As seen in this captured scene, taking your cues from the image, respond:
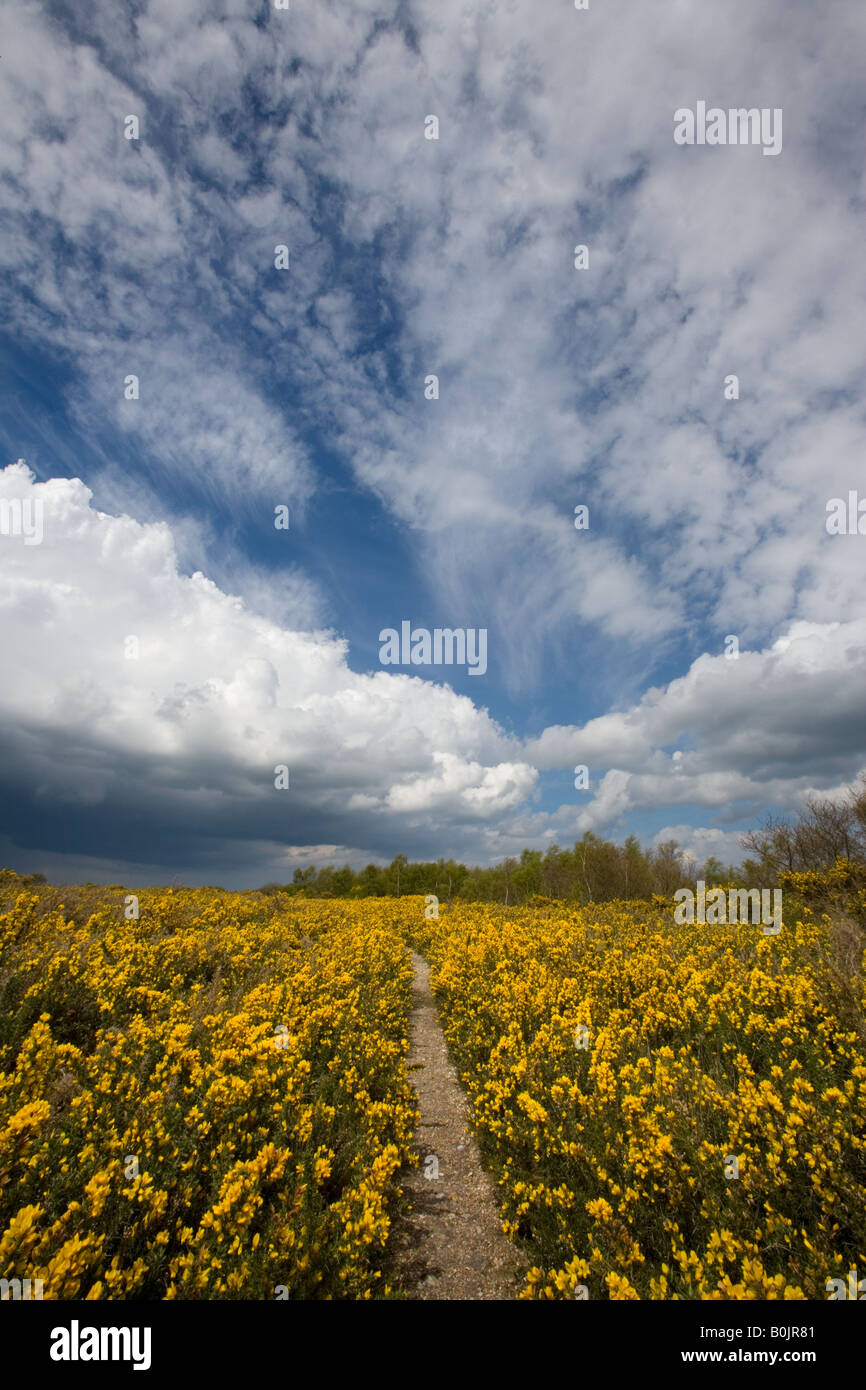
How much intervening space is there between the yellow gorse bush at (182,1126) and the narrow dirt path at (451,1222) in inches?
13.7

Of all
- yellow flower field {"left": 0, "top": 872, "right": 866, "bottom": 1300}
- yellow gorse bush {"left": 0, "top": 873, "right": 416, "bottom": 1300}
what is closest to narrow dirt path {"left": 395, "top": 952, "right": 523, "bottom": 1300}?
→ yellow flower field {"left": 0, "top": 872, "right": 866, "bottom": 1300}

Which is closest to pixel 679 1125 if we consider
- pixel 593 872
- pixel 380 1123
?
pixel 380 1123

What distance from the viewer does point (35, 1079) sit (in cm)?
437

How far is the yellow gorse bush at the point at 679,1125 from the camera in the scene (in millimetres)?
3594

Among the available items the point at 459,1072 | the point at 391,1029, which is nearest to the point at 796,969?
the point at 459,1072

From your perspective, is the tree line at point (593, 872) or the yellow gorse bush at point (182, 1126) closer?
the yellow gorse bush at point (182, 1126)

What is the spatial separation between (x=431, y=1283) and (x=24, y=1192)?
11.0 ft

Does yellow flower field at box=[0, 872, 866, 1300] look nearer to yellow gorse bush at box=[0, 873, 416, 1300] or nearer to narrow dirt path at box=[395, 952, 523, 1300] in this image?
yellow gorse bush at box=[0, 873, 416, 1300]

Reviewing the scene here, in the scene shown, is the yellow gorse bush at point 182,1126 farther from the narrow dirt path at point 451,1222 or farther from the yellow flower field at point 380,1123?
the narrow dirt path at point 451,1222

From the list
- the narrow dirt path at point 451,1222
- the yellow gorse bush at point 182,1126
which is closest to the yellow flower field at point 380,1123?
the yellow gorse bush at point 182,1126

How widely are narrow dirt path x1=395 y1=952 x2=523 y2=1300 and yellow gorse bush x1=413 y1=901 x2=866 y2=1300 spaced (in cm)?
27

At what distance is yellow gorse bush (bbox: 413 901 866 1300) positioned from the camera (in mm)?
3594

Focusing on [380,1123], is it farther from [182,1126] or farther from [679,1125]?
[679,1125]
